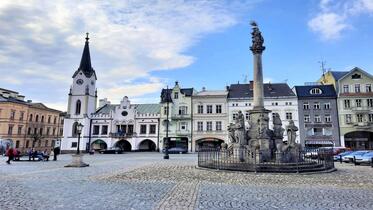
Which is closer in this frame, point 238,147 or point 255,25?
point 238,147

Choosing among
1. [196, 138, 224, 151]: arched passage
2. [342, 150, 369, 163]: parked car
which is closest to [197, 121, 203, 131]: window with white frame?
[196, 138, 224, 151]: arched passage

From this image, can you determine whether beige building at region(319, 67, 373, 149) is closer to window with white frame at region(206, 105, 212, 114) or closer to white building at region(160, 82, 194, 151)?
window with white frame at region(206, 105, 212, 114)

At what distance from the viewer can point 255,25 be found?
834 inches

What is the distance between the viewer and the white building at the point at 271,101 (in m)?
49.6

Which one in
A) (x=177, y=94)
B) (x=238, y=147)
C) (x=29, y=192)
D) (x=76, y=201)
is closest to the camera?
(x=76, y=201)

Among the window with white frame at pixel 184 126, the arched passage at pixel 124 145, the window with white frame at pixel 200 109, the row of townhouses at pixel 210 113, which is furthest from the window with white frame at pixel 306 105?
the arched passage at pixel 124 145

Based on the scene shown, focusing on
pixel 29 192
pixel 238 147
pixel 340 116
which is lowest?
pixel 29 192

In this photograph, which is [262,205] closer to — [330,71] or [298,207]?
[298,207]

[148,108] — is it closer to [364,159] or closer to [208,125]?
[208,125]

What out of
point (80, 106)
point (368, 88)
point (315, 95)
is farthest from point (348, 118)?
point (80, 106)

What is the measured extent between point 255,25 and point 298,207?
16471 millimetres

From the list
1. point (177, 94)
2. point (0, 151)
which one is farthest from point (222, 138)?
point (0, 151)

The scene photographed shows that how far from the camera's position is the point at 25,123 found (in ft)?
205

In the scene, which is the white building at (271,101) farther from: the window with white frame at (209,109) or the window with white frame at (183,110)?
the window with white frame at (183,110)
